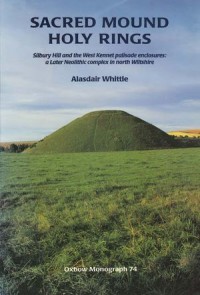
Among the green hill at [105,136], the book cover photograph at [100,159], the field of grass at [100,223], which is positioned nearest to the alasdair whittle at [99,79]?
the book cover photograph at [100,159]

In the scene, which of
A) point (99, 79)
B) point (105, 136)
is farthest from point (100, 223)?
point (99, 79)

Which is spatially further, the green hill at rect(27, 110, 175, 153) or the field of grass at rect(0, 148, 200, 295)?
the green hill at rect(27, 110, 175, 153)

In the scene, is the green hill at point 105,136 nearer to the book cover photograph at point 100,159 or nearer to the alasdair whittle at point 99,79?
the book cover photograph at point 100,159

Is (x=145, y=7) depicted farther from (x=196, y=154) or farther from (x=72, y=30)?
(x=196, y=154)

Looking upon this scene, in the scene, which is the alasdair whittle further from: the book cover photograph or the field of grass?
the field of grass

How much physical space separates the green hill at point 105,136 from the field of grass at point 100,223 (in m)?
0.10

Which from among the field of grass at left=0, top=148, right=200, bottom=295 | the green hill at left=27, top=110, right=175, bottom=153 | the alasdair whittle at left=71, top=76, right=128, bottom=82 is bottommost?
the field of grass at left=0, top=148, right=200, bottom=295

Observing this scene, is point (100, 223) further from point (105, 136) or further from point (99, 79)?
point (99, 79)

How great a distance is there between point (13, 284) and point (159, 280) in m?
1.03

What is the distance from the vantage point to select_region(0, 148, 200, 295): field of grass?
18.7ft

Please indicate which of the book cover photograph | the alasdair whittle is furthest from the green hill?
the alasdair whittle

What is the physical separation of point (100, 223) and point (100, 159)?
1.62 ft

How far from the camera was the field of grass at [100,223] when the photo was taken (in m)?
5.71

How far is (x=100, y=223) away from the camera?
19.4 ft
